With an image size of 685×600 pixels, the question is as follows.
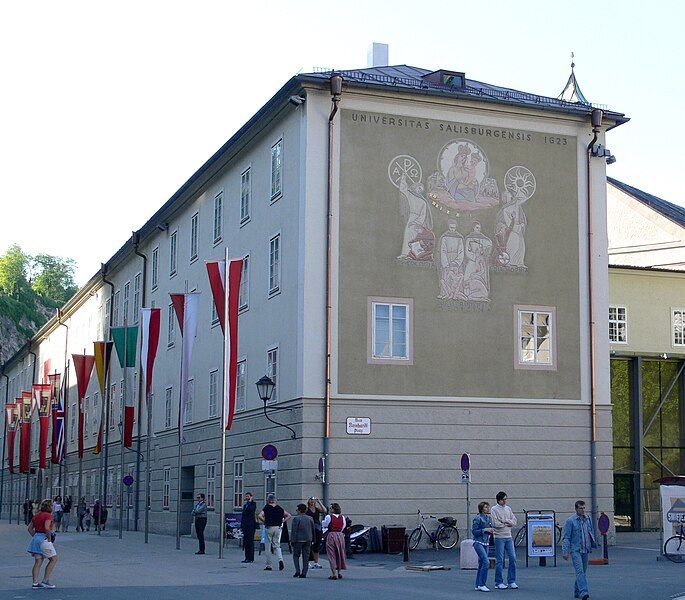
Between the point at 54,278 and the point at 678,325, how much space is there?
323 ft

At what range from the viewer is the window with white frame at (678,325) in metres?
42.9

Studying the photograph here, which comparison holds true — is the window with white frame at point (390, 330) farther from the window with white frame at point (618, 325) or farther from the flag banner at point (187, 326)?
the window with white frame at point (618, 325)

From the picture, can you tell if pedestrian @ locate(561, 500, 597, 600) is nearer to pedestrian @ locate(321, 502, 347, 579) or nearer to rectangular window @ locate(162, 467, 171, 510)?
pedestrian @ locate(321, 502, 347, 579)

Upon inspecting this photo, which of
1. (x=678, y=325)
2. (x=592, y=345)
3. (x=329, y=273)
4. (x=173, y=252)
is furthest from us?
(x=173, y=252)

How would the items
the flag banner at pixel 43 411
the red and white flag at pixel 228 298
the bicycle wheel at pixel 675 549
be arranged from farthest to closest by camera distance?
the flag banner at pixel 43 411
the red and white flag at pixel 228 298
the bicycle wheel at pixel 675 549

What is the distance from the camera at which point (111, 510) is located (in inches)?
2362

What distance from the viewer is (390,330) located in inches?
1345

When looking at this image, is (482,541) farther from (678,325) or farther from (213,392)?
(678,325)

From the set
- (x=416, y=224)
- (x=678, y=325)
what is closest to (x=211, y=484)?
(x=416, y=224)

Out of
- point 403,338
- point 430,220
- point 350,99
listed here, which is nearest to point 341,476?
point 403,338

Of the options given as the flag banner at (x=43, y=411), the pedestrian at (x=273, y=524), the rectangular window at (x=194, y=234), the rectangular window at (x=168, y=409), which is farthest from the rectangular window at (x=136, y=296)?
the pedestrian at (x=273, y=524)

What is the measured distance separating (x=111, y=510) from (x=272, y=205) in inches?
1115

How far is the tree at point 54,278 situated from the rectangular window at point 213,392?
89172 mm

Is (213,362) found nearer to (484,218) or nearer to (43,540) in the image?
(484,218)
